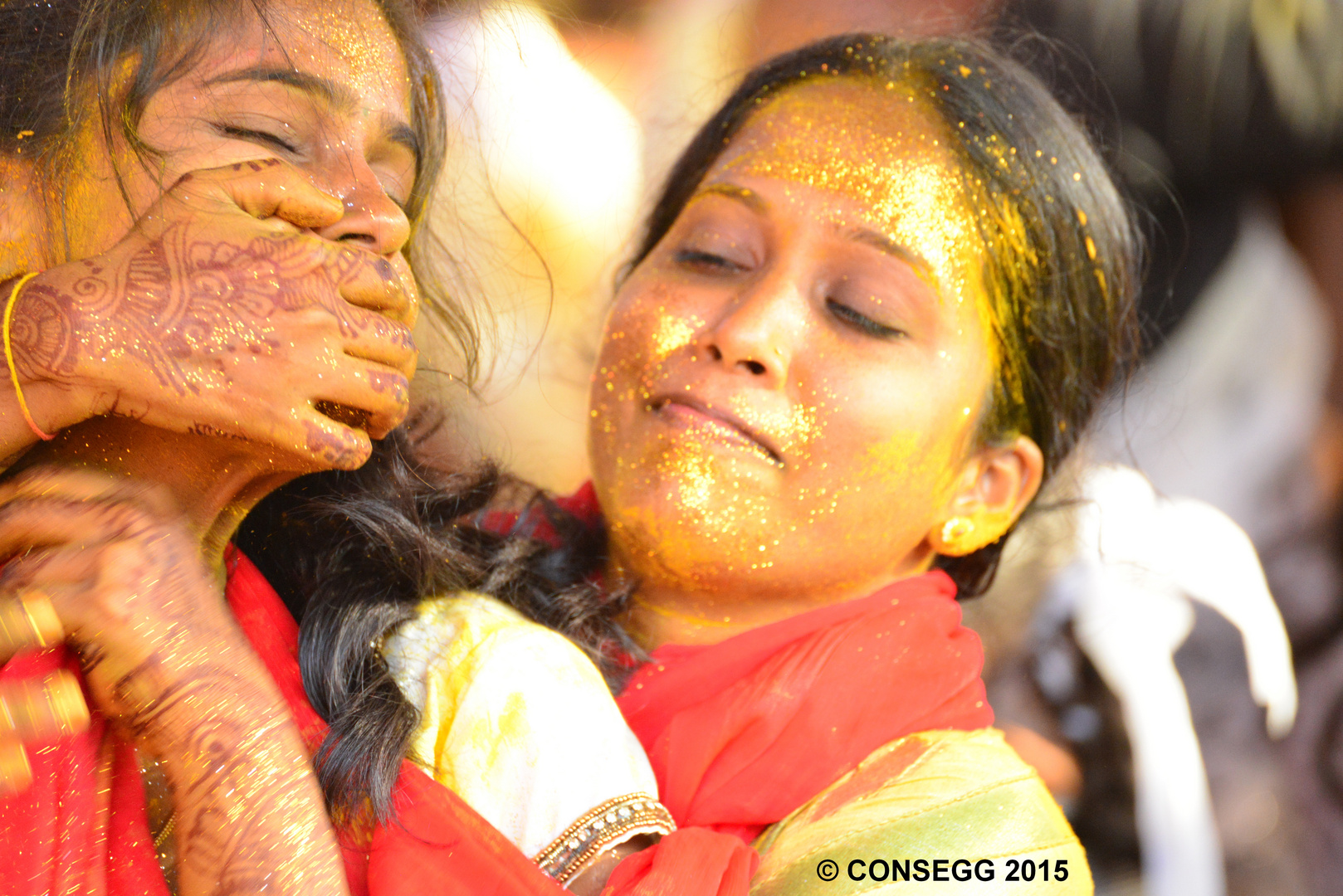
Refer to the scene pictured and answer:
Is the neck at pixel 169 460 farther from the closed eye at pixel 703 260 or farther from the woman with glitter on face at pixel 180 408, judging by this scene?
the closed eye at pixel 703 260

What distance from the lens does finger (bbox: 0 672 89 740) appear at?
2.57ft

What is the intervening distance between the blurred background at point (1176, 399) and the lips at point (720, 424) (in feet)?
1.84

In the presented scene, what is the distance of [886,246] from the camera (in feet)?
4.31

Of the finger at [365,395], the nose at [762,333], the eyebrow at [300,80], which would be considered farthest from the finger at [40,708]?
the nose at [762,333]

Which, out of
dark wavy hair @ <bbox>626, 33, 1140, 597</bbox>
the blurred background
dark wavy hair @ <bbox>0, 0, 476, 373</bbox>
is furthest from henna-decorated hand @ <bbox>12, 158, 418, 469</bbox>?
the blurred background

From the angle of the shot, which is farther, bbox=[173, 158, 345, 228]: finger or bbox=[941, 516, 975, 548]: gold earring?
bbox=[941, 516, 975, 548]: gold earring

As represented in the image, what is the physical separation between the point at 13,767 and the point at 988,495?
115 cm

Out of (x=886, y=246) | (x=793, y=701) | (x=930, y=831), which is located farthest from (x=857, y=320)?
(x=930, y=831)

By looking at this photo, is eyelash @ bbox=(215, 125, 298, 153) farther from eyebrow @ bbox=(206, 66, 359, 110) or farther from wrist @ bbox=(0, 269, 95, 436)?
wrist @ bbox=(0, 269, 95, 436)

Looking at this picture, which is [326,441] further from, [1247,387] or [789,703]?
[1247,387]

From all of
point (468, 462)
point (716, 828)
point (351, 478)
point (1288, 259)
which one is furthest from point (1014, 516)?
point (1288, 259)

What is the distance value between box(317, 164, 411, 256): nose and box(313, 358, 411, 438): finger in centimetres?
12

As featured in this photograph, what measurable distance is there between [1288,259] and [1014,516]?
1.29m

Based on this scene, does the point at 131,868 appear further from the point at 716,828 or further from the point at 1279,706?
the point at 1279,706
